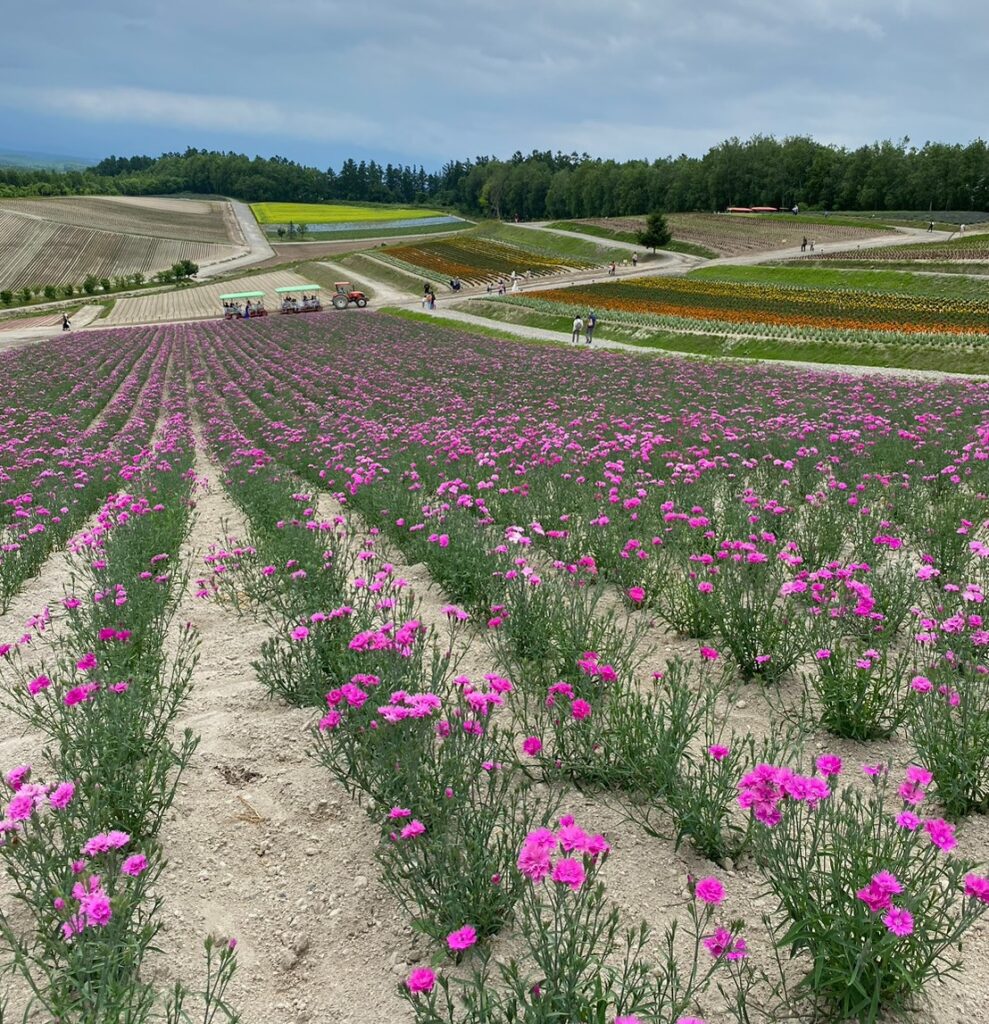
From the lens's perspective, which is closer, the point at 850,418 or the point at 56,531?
the point at 56,531

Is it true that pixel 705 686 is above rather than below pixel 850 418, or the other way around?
below

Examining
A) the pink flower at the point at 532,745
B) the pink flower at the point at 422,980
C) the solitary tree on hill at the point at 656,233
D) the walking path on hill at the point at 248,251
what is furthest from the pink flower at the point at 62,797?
the walking path on hill at the point at 248,251

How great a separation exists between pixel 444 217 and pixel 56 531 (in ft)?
450

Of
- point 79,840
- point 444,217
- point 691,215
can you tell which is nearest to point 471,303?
point 79,840

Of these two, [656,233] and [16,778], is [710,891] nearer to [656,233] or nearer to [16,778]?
[16,778]

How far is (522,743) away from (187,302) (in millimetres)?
60852

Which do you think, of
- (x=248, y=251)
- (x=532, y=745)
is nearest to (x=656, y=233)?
(x=248, y=251)

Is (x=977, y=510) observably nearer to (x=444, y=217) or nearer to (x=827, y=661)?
(x=827, y=661)

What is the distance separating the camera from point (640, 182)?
349 ft

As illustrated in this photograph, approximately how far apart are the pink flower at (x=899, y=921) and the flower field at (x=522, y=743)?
0.02 m

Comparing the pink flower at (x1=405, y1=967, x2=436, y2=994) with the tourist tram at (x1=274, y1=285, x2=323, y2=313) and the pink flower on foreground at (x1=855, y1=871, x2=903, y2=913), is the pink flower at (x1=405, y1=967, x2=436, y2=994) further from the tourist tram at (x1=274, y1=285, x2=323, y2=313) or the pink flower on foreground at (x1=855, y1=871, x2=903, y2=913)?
the tourist tram at (x1=274, y1=285, x2=323, y2=313)

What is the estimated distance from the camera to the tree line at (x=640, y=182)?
80.9 metres

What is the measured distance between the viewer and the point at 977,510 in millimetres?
6395

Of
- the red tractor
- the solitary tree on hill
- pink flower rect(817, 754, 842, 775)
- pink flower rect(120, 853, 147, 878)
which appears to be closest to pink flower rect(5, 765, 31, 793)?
pink flower rect(120, 853, 147, 878)
